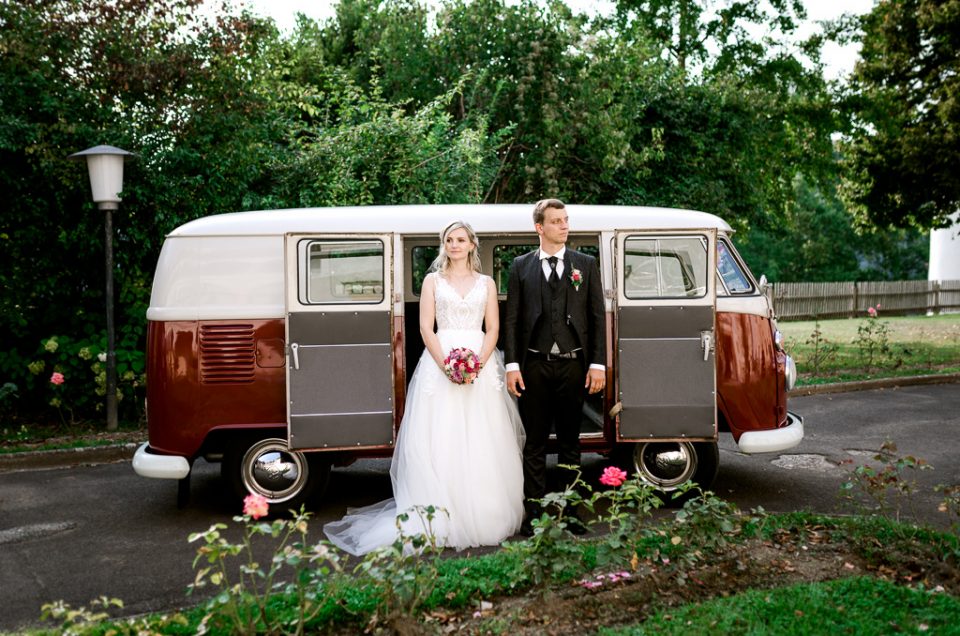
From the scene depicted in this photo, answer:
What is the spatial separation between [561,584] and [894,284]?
32.8 m

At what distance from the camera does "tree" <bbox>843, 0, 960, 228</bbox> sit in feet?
66.8

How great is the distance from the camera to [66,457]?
27.9 ft

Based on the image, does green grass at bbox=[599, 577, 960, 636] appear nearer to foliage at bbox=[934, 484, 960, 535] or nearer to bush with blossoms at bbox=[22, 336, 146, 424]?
foliage at bbox=[934, 484, 960, 535]

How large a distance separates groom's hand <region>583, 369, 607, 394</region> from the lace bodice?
2.86 feet

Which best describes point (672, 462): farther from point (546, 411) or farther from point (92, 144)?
point (92, 144)

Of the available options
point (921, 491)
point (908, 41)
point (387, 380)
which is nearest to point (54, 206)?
point (387, 380)

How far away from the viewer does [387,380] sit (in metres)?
6.07

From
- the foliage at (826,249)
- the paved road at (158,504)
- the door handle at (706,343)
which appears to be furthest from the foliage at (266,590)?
the foliage at (826,249)

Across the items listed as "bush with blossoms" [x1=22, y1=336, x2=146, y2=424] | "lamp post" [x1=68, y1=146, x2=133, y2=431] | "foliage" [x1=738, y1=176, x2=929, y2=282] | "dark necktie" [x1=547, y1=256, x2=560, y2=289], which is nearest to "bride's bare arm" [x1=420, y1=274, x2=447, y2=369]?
"dark necktie" [x1=547, y1=256, x2=560, y2=289]

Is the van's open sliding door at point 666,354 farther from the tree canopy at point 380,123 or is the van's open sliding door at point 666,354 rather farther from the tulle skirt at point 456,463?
the tree canopy at point 380,123

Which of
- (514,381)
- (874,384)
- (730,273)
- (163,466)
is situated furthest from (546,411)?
(874,384)

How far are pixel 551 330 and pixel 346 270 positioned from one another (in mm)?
1629

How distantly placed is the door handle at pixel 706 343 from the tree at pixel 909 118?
57.2 feet

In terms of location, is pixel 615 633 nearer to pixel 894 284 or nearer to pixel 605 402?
pixel 605 402
